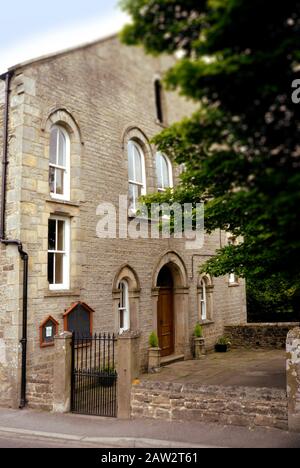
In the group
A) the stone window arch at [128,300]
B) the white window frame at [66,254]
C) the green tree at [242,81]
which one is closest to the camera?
the green tree at [242,81]

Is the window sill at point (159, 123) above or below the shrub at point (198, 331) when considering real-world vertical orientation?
above

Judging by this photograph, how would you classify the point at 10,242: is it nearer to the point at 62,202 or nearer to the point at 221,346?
the point at 62,202

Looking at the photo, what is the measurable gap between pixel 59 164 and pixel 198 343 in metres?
8.45

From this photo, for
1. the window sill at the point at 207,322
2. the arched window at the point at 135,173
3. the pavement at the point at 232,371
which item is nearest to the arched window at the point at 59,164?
the arched window at the point at 135,173

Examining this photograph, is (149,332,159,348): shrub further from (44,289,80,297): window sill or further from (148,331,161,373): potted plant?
(44,289,80,297): window sill

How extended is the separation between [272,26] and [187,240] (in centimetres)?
1253

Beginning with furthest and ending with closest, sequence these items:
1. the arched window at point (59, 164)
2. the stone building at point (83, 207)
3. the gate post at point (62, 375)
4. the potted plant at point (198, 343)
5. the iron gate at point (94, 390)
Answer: the potted plant at point (198, 343)
the arched window at point (59, 164)
the stone building at point (83, 207)
the gate post at point (62, 375)
the iron gate at point (94, 390)

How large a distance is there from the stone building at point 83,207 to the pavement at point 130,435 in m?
1.38

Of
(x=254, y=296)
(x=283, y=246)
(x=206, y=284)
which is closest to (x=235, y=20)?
(x=283, y=246)

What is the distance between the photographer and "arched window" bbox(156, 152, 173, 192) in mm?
16547

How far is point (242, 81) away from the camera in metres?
4.95

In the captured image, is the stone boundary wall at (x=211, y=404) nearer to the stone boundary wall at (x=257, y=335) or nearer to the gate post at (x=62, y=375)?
the gate post at (x=62, y=375)

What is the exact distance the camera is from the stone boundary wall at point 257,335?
19234 mm

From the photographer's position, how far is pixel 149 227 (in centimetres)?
1520
